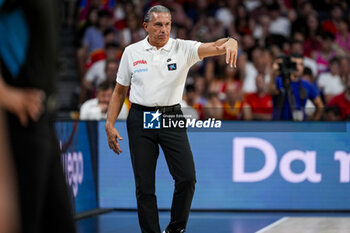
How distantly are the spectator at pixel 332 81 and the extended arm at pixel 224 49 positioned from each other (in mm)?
6447

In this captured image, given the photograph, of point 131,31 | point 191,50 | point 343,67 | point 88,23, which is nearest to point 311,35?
point 343,67

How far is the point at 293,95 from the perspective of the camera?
9.70 meters

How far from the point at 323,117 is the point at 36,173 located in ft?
23.2

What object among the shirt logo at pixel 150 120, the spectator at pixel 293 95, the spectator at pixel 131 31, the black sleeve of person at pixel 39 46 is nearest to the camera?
the black sleeve of person at pixel 39 46

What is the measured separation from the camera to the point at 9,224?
253cm

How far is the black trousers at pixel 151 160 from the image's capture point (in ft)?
21.1

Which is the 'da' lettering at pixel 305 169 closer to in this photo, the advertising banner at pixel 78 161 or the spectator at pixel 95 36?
the advertising banner at pixel 78 161

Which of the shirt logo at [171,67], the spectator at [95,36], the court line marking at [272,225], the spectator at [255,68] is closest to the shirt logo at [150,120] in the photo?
the shirt logo at [171,67]

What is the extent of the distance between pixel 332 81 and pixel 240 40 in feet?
7.87

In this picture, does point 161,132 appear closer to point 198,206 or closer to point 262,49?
point 198,206

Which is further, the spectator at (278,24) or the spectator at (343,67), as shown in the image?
the spectator at (278,24)

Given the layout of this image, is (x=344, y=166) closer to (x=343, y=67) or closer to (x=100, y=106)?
(x=343, y=67)

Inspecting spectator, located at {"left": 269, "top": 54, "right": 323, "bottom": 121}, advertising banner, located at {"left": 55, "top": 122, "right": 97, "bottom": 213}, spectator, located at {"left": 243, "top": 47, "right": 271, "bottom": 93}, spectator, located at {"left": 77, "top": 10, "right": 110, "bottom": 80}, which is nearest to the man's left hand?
advertising banner, located at {"left": 55, "top": 122, "right": 97, "bottom": 213}

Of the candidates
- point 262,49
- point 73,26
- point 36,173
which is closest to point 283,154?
point 262,49
